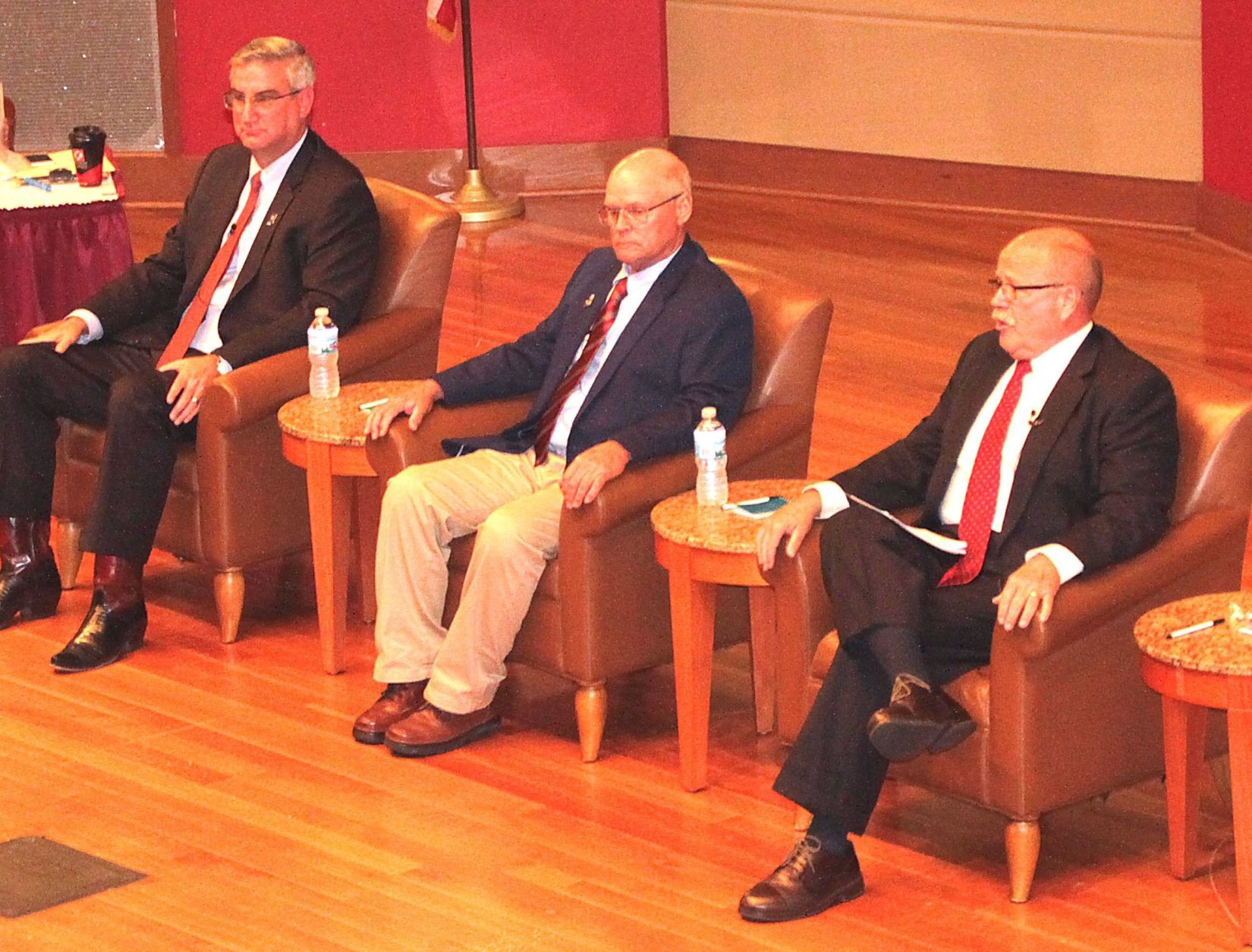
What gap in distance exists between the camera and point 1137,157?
9555 mm

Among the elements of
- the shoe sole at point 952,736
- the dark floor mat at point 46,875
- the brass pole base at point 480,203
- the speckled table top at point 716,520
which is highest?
the brass pole base at point 480,203

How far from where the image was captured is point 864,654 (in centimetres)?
399

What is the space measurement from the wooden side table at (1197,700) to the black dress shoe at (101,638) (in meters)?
2.63

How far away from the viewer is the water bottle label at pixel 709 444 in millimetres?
4539

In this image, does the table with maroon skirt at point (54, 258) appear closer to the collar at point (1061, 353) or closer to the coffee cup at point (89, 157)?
the coffee cup at point (89, 157)

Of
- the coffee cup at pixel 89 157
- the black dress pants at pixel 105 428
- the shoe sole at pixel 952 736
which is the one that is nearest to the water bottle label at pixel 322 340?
the black dress pants at pixel 105 428

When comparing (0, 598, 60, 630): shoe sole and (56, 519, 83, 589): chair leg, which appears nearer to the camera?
(0, 598, 60, 630): shoe sole

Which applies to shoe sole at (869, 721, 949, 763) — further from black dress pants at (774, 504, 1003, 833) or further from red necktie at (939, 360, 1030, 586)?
red necktie at (939, 360, 1030, 586)

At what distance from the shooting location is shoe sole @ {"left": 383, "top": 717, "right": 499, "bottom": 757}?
475cm

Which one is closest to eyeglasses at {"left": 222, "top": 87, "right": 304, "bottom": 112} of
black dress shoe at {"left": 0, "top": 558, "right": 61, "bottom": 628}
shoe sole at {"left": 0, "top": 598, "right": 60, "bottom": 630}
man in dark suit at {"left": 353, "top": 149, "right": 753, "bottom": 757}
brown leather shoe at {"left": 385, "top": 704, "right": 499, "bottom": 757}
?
man in dark suit at {"left": 353, "top": 149, "right": 753, "bottom": 757}

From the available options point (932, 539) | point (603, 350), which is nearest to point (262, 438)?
point (603, 350)

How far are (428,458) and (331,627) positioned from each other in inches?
21.0

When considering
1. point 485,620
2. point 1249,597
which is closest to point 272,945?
point 485,620

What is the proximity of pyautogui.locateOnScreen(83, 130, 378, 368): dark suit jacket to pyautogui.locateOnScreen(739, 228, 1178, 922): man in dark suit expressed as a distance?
1.78 metres
